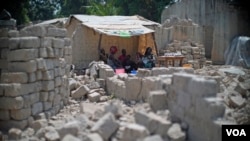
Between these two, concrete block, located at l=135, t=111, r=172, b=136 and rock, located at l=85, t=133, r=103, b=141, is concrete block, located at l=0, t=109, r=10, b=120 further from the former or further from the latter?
concrete block, located at l=135, t=111, r=172, b=136

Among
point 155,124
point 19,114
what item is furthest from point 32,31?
point 155,124

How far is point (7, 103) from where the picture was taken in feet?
20.0

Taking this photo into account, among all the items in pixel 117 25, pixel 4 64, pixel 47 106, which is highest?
pixel 117 25

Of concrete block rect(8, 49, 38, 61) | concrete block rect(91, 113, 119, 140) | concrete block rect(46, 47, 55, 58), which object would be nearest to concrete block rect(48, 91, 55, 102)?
concrete block rect(46, 47, 55, 58)

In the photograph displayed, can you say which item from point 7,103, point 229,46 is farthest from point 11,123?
point 229,46

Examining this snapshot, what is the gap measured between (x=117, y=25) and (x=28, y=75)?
6.95 m

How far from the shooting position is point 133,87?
294 inches

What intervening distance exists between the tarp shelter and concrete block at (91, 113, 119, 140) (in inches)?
282

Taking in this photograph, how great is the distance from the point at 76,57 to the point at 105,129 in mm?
7750

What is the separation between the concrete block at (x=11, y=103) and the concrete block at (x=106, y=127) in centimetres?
203

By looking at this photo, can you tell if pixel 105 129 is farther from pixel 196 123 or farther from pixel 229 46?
pixel 229 46

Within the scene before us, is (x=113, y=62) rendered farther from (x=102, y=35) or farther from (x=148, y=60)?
(x=102, y=35)

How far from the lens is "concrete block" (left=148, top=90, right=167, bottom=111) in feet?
17.9

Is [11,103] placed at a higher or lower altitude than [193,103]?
lower
